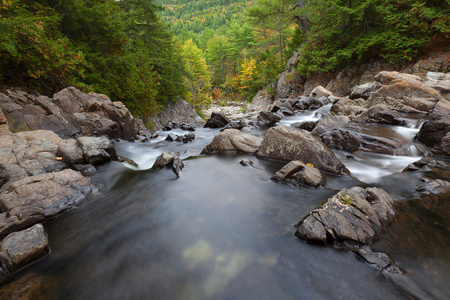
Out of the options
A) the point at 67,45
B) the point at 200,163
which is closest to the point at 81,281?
the point at 200,163

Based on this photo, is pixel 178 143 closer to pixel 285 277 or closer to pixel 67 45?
pixel 67 45

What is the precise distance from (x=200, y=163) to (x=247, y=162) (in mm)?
1807

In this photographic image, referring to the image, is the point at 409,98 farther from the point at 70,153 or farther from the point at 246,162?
the point at 70,153

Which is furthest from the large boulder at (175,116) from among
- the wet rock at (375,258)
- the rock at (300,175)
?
the wet rock at (375,258)

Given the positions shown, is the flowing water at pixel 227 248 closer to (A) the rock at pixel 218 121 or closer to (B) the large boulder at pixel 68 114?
(B) the large boulder at pixel 68 114

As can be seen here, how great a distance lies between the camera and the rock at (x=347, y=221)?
2977 mm

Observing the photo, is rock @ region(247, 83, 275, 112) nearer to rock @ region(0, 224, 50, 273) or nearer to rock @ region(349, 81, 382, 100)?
rock @ region(349, 81, 382, 100)

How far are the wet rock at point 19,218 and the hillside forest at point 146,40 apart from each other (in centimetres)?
610

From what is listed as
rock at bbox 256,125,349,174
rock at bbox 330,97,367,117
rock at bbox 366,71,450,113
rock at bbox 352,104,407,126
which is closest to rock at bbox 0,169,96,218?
rock at bbox 256,125,349,174

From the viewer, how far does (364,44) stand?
18016 millimetres

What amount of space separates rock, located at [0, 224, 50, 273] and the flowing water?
0.47 ft

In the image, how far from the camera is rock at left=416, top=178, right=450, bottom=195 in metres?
4.12

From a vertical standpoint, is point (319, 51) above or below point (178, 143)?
above

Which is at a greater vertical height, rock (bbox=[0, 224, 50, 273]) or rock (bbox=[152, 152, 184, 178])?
rock (bbox=[0, 224, 50, 273])
